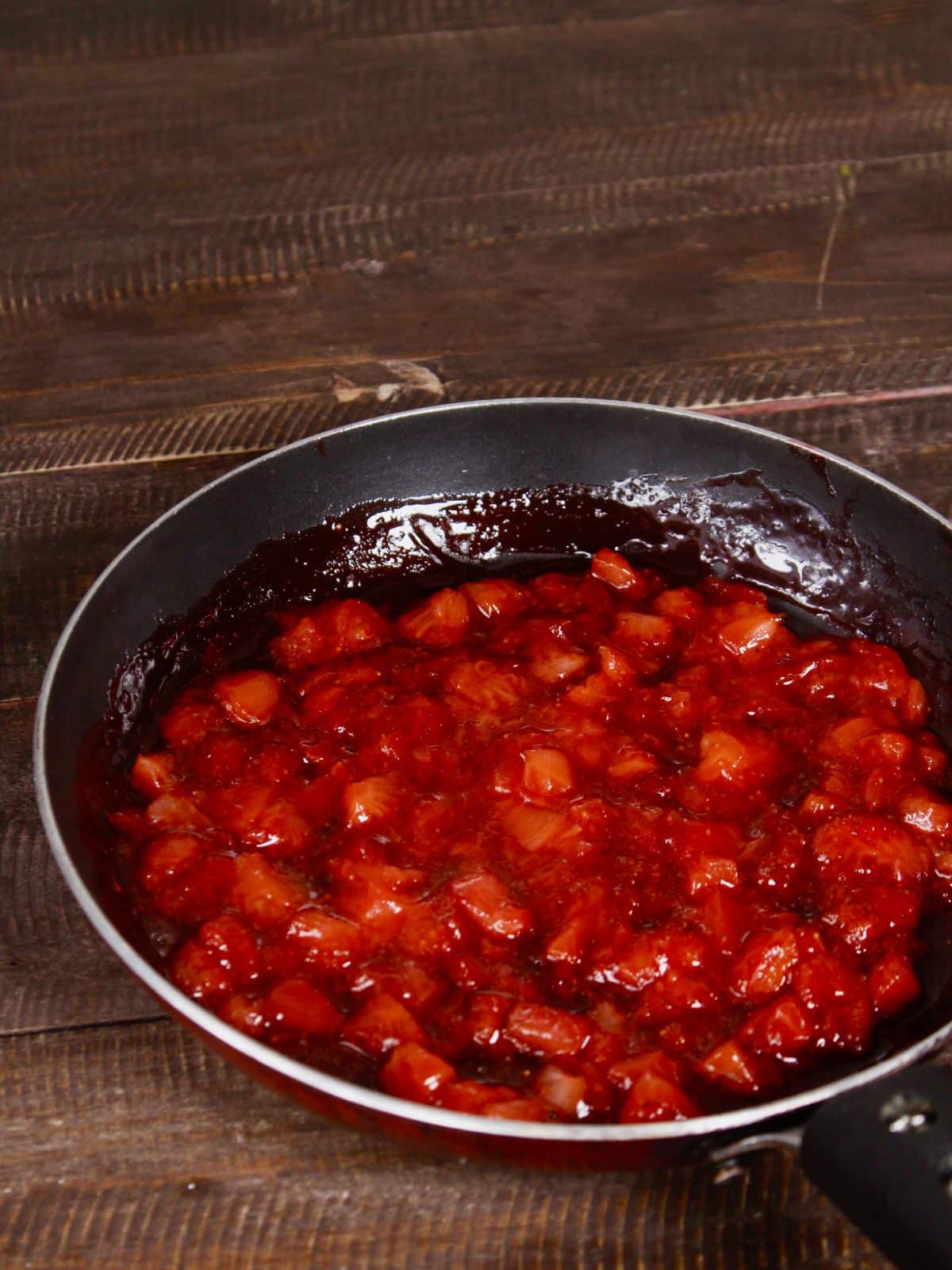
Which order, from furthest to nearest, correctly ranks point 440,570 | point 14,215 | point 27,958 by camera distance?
point 14,215, point 440,570, point 27,958

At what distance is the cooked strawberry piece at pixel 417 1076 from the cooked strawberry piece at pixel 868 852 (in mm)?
482

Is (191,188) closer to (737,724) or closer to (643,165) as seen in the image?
(643,165)

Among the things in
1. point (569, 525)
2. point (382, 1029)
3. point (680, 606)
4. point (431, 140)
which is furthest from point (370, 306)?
point (382, 1029)

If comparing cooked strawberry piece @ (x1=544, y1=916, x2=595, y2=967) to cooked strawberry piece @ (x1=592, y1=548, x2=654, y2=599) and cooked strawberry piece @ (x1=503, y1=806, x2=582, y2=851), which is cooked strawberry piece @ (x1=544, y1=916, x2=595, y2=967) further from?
cooked strawberry piece @ (x1=592, y1=548, x2=654, y2=599)

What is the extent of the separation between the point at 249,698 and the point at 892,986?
806 millimetres

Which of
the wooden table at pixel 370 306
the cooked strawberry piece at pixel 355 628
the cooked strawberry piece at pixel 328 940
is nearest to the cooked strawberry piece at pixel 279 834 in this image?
the cooked strawberry piece at pixel 328 940

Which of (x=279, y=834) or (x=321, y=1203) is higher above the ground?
(x=279, y=834)

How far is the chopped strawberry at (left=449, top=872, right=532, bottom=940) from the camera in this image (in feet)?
4.58

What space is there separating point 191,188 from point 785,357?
1.27m

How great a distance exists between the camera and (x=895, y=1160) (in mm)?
1051

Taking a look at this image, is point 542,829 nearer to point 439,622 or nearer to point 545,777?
point 545,777

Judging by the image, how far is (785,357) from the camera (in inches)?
94.2

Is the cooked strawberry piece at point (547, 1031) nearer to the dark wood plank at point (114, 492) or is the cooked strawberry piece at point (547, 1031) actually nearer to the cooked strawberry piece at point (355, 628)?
→ the cooked strawberry piece at point (355, 628)

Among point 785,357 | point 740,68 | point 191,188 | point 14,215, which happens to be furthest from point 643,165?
point 14,215
